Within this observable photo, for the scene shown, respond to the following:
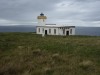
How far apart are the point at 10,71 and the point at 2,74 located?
0.56 m

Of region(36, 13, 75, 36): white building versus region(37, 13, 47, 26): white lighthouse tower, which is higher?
region(37, 13, 47, 26): white lighthouse tower

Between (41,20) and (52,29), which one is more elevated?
(41,20)

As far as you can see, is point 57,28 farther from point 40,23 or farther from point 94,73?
point 94,73

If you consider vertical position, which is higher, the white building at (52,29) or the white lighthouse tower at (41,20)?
the white lighthouse tower at (41,20)

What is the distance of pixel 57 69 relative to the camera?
10922 millimetres

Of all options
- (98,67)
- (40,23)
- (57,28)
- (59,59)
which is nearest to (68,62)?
(59,59)

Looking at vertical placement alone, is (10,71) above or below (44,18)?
below

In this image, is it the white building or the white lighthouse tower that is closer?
the white building

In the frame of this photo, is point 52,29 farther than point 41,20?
No

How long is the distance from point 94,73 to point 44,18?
3995cm

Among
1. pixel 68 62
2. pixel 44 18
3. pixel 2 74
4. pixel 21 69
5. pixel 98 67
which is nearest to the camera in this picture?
pixel 2 74

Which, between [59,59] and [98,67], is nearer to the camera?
[98,67]

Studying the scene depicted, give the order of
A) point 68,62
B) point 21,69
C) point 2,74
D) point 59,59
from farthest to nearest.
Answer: point 59,59
point 68,62
point 21,69
point 2,74

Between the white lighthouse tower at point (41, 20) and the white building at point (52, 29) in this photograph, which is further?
the white lighthouse tower at point (41, 20)
